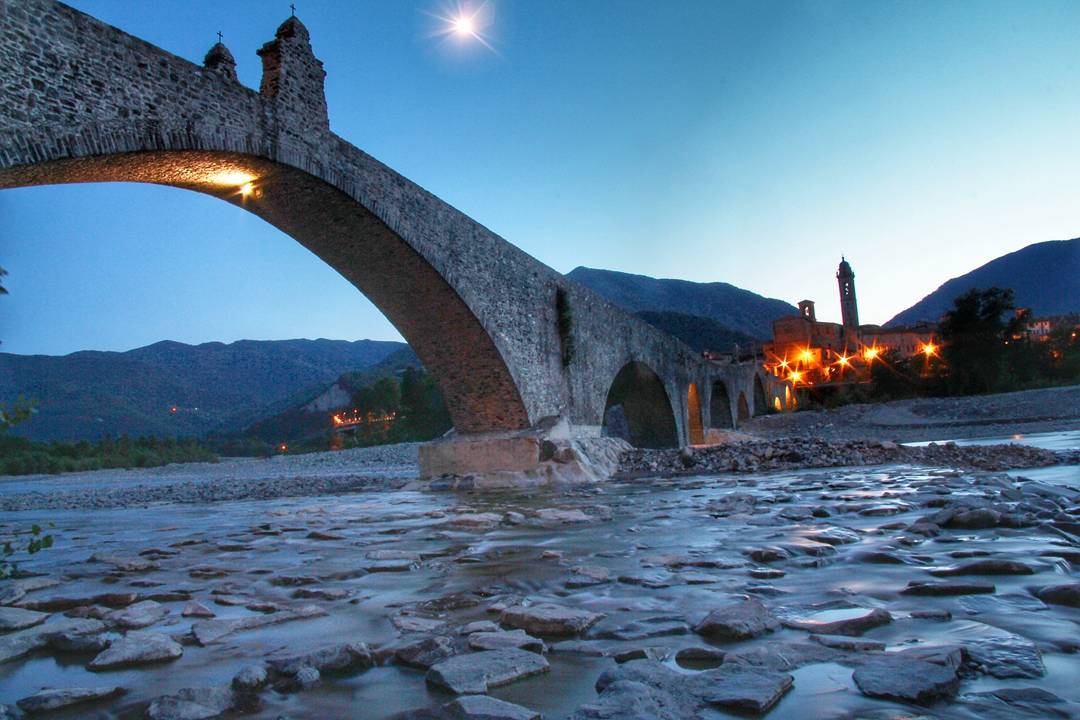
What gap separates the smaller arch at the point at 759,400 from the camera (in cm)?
4350

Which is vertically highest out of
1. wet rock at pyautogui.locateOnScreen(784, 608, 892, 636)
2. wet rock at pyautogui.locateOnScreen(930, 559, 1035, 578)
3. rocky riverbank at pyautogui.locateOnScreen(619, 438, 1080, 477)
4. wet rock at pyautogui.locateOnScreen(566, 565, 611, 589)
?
wet rock at pyautogui.locateOnScreen(784, 608, 892, 636)

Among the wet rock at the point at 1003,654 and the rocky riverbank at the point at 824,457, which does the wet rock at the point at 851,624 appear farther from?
the rocky riverbank at the point at 824,457

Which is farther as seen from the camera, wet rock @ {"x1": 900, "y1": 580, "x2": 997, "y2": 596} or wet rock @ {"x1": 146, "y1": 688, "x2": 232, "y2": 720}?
wet rock @ {"x1": 900, "y1": 580, "x2": 997, "y2": 596}

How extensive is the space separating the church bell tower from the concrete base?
81.7m

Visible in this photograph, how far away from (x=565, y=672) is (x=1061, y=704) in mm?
1000

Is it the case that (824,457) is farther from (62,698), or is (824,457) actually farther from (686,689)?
(62,698)

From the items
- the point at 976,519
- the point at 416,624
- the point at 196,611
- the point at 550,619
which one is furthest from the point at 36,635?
the point at 976,519

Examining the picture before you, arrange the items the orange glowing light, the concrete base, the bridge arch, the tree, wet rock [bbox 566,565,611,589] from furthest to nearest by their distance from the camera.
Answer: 1. the bridge arch
2. the tree
3. the concrete base
4. the orange glowing light
5. wet rock [bbox 566,565,611,589]

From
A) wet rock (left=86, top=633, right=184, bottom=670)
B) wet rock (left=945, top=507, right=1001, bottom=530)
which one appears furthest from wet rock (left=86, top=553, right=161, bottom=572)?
wet rock (left=945, top=507, right=1001, bottom=530)

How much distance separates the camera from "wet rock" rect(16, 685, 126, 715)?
4.95ft

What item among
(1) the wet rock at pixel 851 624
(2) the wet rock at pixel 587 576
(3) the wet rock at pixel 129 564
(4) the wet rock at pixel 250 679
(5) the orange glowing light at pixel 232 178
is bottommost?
(3) the wet rock at pixel 129 564

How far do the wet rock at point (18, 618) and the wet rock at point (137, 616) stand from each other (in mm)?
239

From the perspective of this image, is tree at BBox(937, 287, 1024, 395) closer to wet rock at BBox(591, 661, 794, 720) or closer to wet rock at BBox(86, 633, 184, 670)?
wet rock at BBox(591, 661, 794, 720)

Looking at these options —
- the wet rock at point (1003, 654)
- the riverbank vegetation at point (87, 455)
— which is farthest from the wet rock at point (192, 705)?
the riverbank vegetation at point (87, 455)
